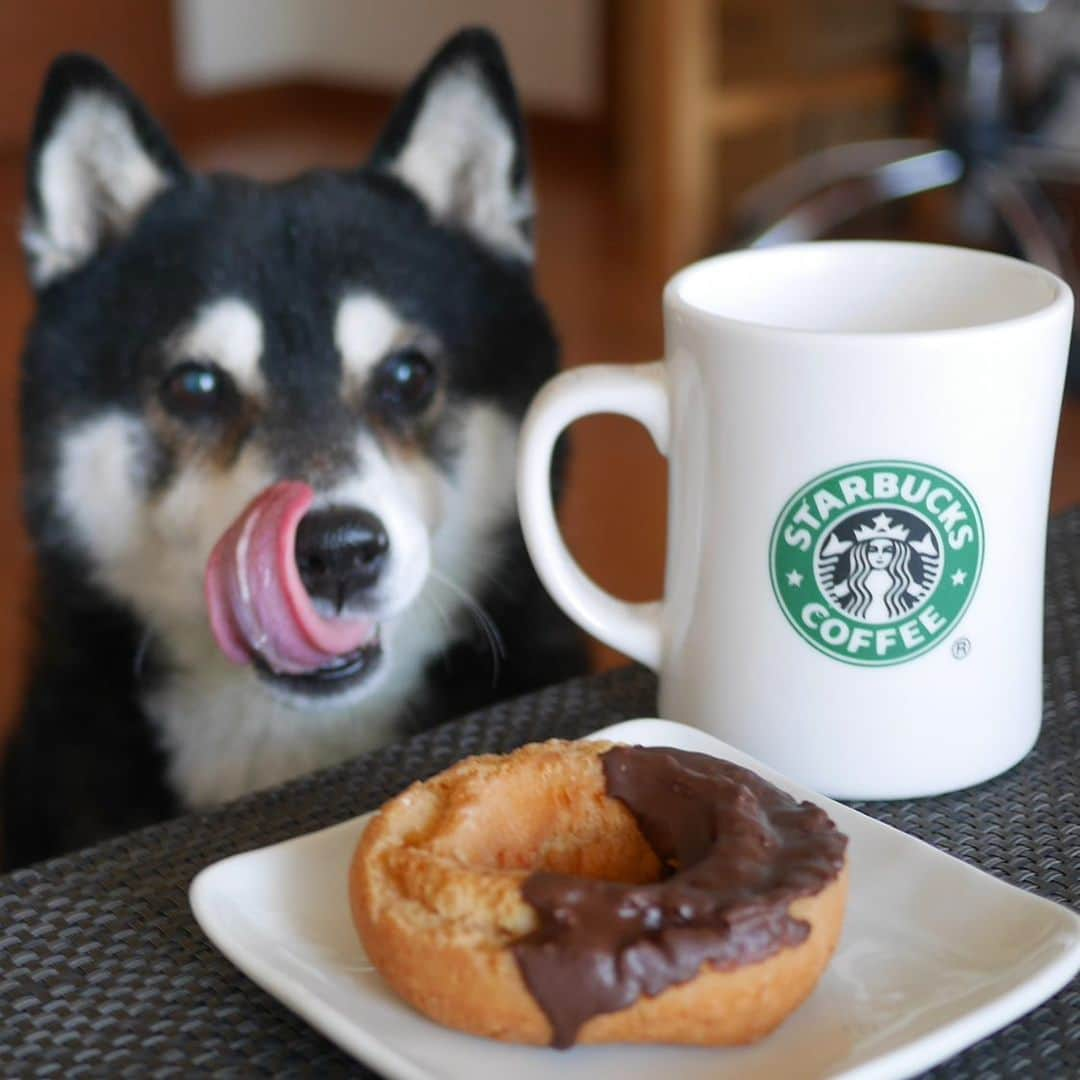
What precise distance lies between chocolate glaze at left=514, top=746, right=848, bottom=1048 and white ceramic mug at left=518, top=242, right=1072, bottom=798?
0.36 ft

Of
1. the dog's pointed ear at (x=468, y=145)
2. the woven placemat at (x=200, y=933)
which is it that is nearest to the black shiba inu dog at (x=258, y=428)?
the dog's pointed ear at (x=468, y=145)

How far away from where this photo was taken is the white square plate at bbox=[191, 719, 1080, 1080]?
0.38 m

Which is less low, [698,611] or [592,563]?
[698,611]

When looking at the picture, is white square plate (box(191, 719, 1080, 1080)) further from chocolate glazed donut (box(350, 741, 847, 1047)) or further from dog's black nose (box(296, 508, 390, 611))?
dog's black nose (box(296, 508, 390, 611))

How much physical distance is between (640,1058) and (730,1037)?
0.07 feet

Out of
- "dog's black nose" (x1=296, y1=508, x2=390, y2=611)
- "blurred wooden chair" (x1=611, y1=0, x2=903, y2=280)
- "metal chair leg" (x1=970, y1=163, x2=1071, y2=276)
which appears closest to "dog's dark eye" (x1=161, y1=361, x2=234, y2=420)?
"dog's black nose" (x1=296, y1=508, x2=390, y2=611)

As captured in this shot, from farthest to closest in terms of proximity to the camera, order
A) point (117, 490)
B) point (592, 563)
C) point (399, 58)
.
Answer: point (399, 58)
point (592, 563)
point (117, 490)

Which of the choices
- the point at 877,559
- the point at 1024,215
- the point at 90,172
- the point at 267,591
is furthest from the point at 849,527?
the point at 1024,215

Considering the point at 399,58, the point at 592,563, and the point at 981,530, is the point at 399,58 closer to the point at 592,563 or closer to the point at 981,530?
the point at 592,563

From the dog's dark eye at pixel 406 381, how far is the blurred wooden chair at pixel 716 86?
7.38ft

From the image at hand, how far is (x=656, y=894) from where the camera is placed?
38 cm

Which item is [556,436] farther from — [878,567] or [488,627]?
[488,627]

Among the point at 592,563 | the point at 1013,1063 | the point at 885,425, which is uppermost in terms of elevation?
the point at 885,425

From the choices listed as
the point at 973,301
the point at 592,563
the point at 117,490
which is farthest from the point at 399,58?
the point at 973,301
